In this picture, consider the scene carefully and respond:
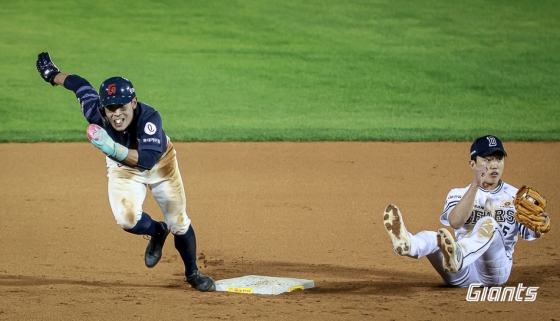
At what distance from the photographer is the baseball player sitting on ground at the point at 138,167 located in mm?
5543

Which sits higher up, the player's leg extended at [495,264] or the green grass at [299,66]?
the green grass at [299,66]

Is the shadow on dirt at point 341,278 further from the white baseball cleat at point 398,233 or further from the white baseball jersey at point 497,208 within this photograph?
the white baseball cleat at point 398,233

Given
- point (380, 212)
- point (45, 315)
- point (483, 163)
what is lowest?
point (45, 315)

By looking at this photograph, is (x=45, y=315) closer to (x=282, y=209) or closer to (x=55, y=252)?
(x=55, y=252)

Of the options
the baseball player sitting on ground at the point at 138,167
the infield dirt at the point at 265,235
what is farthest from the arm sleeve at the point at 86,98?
the infield dirt at the point at 265,235

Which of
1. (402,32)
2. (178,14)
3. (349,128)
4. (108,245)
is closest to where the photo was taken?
(108,245)

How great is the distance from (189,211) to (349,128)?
5.01 metres

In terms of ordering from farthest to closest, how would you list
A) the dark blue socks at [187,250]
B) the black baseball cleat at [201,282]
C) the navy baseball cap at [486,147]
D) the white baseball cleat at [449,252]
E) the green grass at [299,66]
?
1. the green grass at [299,66]
2. the dark blue socks at [187,250]
3. the black baseball cleat at [201,282]
4. the navy baseball cap at [486,147]
5. the white baseball cleat at [449,252]

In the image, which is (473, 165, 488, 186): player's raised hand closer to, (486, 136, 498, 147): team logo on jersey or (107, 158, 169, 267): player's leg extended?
(486, 136, 498, 147): team logo on jersey

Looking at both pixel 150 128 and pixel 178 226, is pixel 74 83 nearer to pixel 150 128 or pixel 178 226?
pixel 150 128

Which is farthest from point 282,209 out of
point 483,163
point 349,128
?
point 349,128

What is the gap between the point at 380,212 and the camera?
27.2 ft

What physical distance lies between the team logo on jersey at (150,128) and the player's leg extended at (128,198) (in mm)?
430

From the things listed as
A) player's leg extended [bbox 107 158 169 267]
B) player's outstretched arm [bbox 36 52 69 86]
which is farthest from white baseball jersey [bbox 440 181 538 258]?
player's outstretched arm [bbox 36 52 69 86]
